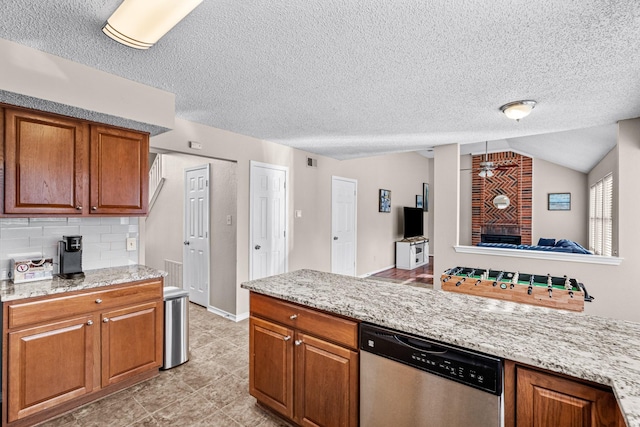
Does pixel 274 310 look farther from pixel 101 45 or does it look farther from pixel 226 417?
pixel 101 45

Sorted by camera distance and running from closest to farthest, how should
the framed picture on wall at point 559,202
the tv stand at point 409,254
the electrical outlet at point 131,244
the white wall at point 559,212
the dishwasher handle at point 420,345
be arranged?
1. the dishwasher handle at point 420,345
2. the electrical outlet at point 131,244
3. the white wall at point 559,212
4. the framed picture on wall at point 559,202
5. the tv stand at point 409,254

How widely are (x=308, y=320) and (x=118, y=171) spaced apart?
6.79 feet

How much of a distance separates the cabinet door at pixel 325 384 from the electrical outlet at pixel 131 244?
2048mm

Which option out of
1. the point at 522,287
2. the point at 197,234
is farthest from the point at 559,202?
the point at 197,234

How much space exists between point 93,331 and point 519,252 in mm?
4446

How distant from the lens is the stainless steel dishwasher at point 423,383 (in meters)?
1.21

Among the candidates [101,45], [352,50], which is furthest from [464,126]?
[101,45]

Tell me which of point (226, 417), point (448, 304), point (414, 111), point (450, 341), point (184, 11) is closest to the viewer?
point (450, 341)

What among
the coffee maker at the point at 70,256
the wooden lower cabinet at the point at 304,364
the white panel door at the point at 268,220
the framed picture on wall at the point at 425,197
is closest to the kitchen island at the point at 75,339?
the coffee maker at the point at 70,256

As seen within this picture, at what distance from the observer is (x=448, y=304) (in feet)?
5.72

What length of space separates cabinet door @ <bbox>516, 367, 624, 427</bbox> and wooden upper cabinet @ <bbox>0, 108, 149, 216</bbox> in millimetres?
2948

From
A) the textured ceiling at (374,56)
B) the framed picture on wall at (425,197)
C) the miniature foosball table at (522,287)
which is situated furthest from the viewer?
the framed picture on wall at (425,197)

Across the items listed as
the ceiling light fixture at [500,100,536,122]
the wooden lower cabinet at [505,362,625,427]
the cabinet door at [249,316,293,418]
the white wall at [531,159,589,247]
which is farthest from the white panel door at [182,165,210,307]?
the white wall at [531,159,589,247]

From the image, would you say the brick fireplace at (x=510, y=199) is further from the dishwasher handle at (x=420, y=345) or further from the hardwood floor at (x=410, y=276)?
the dishwasher handle at (x=420, y=345)
